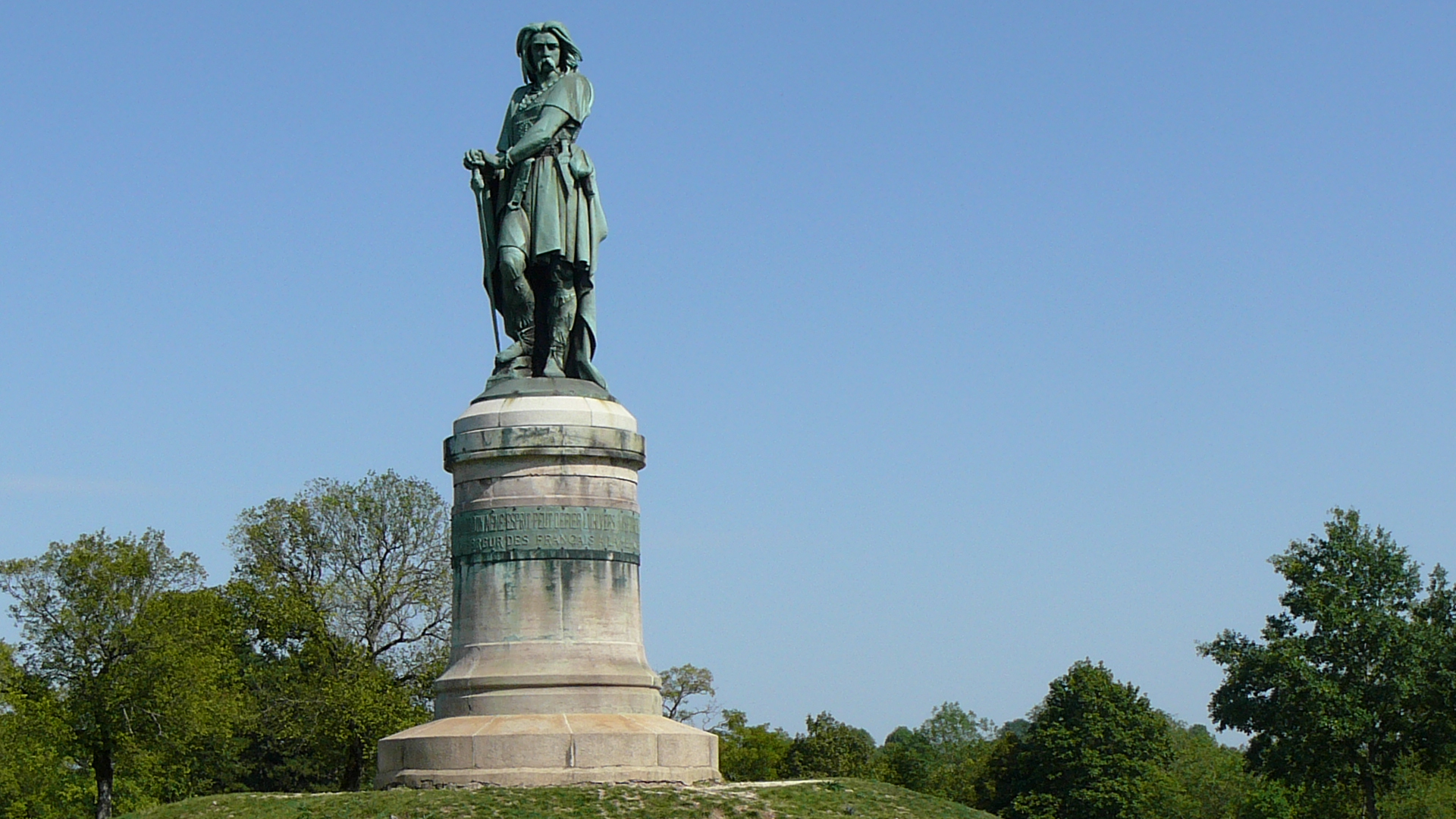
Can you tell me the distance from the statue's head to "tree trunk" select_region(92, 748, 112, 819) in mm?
28187

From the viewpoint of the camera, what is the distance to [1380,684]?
40.1 m

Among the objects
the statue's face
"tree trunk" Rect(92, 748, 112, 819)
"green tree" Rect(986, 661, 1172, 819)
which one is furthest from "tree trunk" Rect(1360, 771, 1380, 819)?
"tree trunk" Rect(92, 748, 112, 819)

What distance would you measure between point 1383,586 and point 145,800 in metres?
31.5

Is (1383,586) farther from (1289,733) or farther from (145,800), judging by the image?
(145,800)

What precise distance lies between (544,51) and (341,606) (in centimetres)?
2663

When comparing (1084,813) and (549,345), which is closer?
(549,345)

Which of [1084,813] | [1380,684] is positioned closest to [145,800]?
[1084,813]

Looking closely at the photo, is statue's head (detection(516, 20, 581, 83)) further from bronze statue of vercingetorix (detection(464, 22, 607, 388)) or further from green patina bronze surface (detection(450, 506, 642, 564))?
green patina bronze surface (detection(450, 506, 642, 564))

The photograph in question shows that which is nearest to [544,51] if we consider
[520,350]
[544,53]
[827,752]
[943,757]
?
[544,53]

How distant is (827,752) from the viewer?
58.7 m

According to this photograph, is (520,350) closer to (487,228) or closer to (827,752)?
(487,228)

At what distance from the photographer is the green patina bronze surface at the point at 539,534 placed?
68.7 feet

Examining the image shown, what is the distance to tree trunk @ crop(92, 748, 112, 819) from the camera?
44.2 metres

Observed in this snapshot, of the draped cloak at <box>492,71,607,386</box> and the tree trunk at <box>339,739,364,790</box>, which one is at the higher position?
the draped cloak at <box>492,71,607,386</box>
